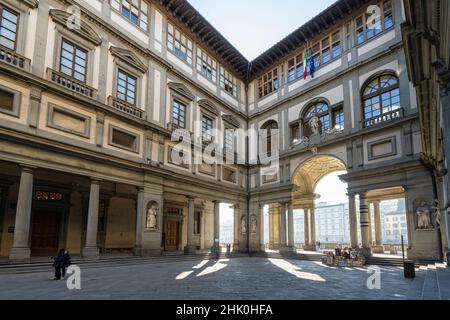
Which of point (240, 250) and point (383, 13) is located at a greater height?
point (383, 13)

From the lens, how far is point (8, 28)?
14195 millimetres

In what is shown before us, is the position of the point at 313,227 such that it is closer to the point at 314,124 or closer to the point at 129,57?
the point at 314,124

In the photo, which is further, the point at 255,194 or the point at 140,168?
the point at 255,194

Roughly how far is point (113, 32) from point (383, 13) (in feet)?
57.5

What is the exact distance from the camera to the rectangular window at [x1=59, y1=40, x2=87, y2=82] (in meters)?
16.3

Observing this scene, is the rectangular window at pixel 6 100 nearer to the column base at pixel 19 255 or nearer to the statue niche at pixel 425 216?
the column base at pixel 19 255

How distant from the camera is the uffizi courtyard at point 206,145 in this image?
11094mm

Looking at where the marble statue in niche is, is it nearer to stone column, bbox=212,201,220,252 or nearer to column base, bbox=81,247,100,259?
column base, bbox=81,247,100,259

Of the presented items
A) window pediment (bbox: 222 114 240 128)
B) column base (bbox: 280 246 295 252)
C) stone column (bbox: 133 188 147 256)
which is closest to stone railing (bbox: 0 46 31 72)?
stone column (bbox: 133 188 147 256)

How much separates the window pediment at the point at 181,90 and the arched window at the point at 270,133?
790cm

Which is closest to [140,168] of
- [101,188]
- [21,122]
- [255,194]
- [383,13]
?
[101,188]

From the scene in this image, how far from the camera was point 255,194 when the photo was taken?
2770 centimetres

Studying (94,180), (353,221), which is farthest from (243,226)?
(94,180)

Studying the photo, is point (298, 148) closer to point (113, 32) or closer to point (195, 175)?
point (195, 175)
